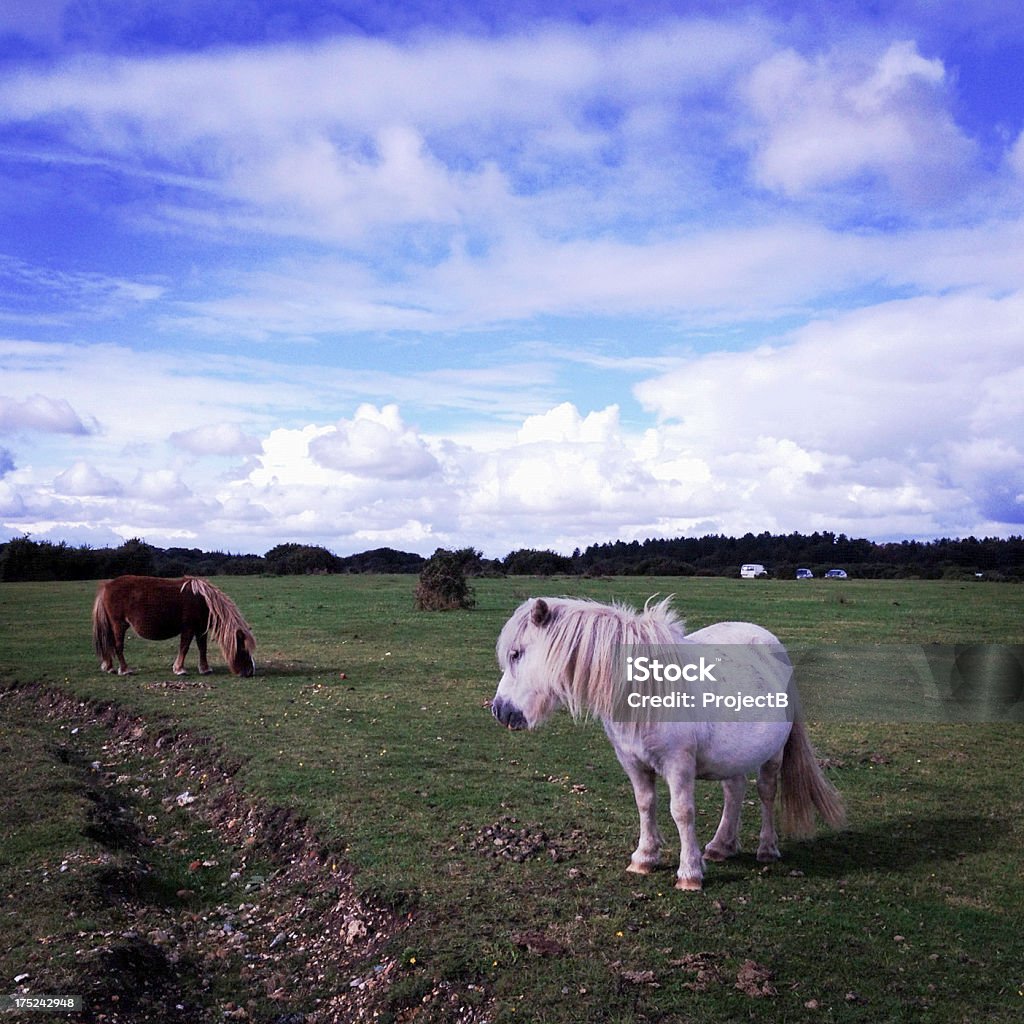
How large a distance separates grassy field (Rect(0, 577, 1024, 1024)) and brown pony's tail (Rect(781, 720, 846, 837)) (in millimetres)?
355

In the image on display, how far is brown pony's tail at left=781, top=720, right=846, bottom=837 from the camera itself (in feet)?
21.6

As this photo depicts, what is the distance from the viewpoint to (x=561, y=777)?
9.09m

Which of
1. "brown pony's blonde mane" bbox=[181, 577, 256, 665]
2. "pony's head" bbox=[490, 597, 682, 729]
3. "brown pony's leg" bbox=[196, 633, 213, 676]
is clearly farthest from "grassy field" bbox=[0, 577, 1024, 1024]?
"pony's head" bbox=[490, 597, 682, 729]

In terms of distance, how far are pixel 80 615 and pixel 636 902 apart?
25449 mm

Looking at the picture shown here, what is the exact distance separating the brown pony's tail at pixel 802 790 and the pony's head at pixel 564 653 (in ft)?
5.20

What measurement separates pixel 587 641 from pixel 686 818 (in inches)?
55.8

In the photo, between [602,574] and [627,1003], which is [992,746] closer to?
[627,1003]

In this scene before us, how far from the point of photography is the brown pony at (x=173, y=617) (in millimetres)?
15484

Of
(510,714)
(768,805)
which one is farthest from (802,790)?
(510,714)

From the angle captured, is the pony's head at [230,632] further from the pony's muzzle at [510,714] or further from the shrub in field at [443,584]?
the shrub in field at [443,584]

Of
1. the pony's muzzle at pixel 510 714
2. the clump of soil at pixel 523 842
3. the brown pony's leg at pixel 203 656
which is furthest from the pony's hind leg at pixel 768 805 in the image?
the brown pony's leg at pixel 203 656

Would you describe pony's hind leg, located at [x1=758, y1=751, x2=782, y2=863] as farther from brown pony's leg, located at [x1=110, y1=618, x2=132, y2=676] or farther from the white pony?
brown pony's leg, located at [x1=110, y1=618, x2=132, y2=676]

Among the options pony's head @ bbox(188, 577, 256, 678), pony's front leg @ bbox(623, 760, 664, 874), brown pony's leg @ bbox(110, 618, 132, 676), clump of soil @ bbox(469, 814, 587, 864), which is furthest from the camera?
brown pony's leg @ bbox(110, 618, 132, 676)

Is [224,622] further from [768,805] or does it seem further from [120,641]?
[768,805]
